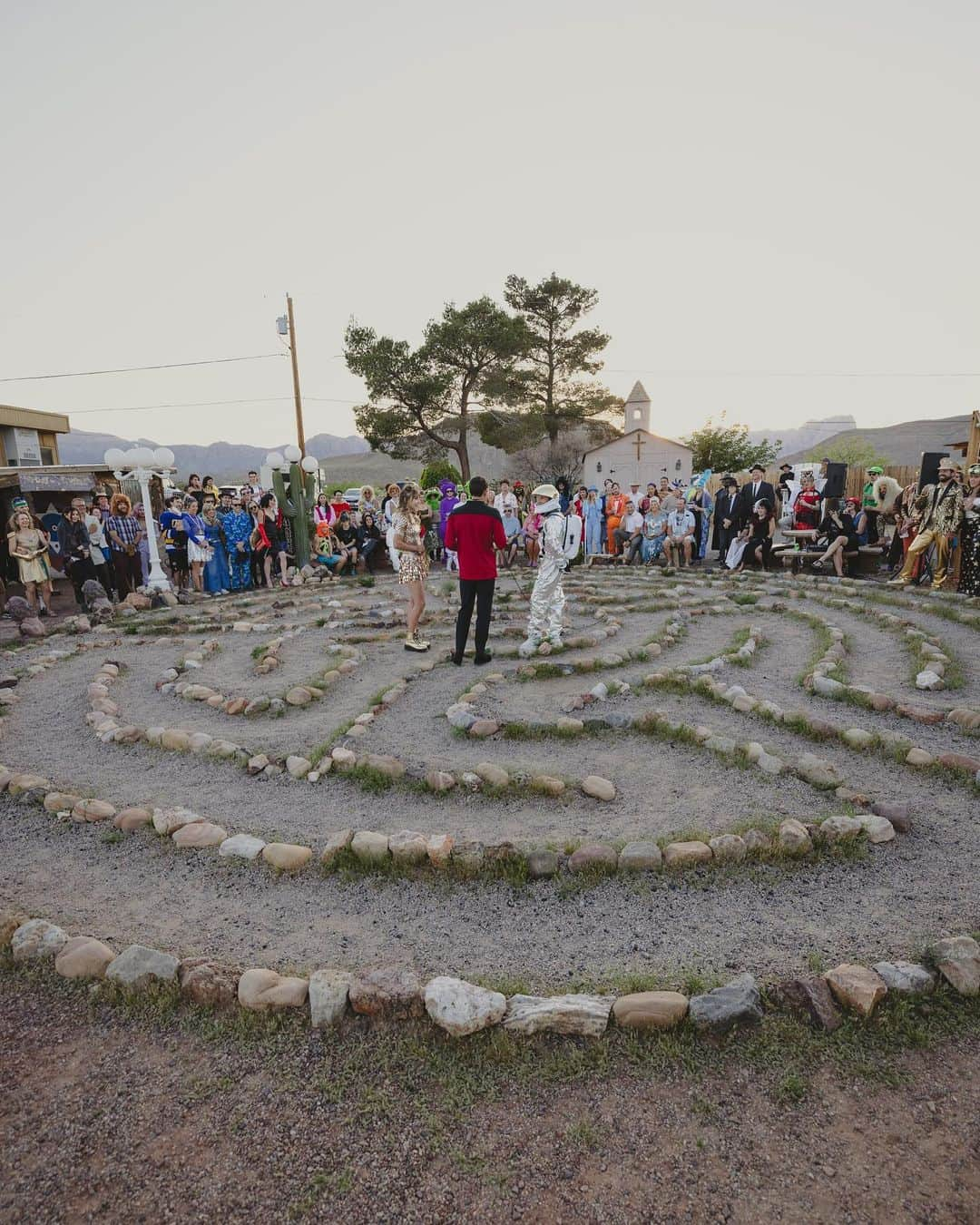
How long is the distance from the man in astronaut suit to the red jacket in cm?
106

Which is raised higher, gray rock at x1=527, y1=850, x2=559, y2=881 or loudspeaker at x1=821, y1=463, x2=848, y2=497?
loudspeaker at x1=821, y1=463, x2=848, y2=497

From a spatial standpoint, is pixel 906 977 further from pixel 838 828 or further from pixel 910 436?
pixel 910 436

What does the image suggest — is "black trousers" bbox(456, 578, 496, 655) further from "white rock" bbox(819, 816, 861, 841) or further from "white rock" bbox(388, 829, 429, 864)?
"white rock" bbox(819, 816, 861, 841)

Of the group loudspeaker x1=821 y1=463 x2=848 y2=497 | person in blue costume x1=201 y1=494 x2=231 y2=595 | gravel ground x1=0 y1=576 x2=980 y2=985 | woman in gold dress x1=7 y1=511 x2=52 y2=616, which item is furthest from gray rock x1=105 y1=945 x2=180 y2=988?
loudspeaker x1=821 y1=463 x2=848 y2=497

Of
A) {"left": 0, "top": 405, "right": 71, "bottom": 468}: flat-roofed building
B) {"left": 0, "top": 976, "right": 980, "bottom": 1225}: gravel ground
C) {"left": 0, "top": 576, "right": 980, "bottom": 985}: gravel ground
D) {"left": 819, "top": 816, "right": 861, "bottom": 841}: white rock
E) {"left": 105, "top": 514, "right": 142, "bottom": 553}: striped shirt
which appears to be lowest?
{"left": 0, "top": 976, "right": 980, "bottom": 1225}: gravel ground

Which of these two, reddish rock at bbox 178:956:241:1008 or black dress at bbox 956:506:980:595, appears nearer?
reddish rock at bbox 178:956:241:1008

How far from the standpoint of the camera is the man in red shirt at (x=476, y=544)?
8484 millimetres

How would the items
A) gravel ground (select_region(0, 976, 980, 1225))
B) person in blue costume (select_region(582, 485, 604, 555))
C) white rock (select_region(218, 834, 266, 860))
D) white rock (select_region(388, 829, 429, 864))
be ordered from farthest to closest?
person in blue costume (select_region(582, 485, 604, 555)) < white rock (select_region(218, 834, 266, 860)) < white rock (select_region(388, 829, 429, 864)) < gravel ground (select_region(0, 976, 980, 1225))

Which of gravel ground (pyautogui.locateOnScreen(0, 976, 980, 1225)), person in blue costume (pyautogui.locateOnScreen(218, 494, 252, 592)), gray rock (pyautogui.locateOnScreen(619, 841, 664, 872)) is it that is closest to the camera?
gravel ground (pyautogui.locateOnScreen(0, 976, 980, 1225))

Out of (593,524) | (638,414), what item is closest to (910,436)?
(638,414)

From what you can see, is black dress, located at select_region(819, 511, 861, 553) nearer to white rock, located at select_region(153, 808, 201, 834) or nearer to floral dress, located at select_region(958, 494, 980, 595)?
floral dress, located at select_region(958, 494, 980, 595)

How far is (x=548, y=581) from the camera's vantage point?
9.61 metres

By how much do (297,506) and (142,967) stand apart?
1544cm

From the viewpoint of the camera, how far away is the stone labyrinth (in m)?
3.86
